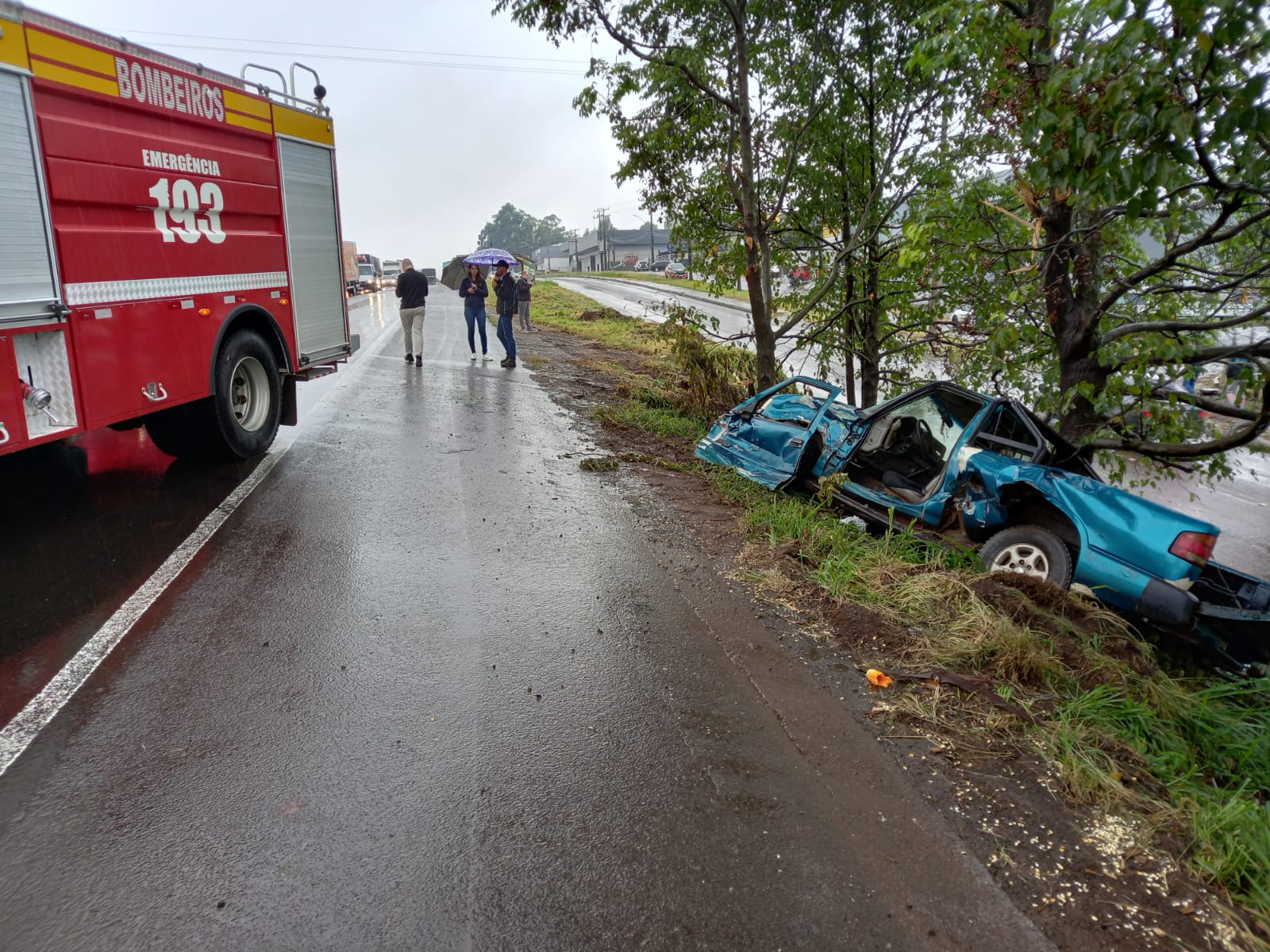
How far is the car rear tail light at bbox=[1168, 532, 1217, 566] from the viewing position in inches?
179

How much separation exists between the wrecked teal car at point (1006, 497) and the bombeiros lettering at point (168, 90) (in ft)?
17.9

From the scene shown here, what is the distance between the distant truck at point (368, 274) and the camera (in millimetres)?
52000

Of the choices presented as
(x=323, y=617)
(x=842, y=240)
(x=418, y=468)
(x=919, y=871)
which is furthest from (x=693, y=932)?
(x=842, y=240)

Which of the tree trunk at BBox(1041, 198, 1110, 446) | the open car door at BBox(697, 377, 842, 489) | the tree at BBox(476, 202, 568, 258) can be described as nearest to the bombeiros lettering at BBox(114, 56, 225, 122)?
the open car door at BBox(697, 377, 842, 489)

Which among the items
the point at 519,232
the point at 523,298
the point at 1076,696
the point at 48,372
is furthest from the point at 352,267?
the point at 519,232

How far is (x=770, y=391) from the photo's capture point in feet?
26.1

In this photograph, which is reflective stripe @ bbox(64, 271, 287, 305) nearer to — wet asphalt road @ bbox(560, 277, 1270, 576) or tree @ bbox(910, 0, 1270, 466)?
wet asphalt road @ bbox(560, 277, 1270, 576)

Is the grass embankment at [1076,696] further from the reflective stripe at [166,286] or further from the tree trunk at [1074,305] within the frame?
the reflective stripe at [166,286]

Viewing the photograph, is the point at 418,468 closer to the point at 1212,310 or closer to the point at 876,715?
the point at 876,715

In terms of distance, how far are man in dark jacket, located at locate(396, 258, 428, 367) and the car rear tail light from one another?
12530 mm

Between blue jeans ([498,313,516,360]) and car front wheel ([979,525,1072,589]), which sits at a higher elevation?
blue jeans ([498,313,516,360])

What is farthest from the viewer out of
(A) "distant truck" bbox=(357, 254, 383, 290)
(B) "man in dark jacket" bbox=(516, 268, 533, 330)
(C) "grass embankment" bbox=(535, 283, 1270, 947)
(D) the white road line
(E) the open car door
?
(A) "distant truck" bbox=(357, 254, 383, 290)

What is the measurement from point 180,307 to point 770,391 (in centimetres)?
522

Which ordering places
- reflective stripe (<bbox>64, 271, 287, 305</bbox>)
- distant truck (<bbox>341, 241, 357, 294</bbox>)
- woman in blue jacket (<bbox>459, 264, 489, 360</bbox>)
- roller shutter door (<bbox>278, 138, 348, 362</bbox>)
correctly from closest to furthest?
reflective stripe (<bbox>64, 271, 287, 305</bbox>), roller shutter door (<bbox>278, 138, 348, 362</bbox>), woman in blue jacket (<bbox>459, 264, 489, 360</bbox>), distant truck (<bbox>341, 241, 357, 294</bbox>)
